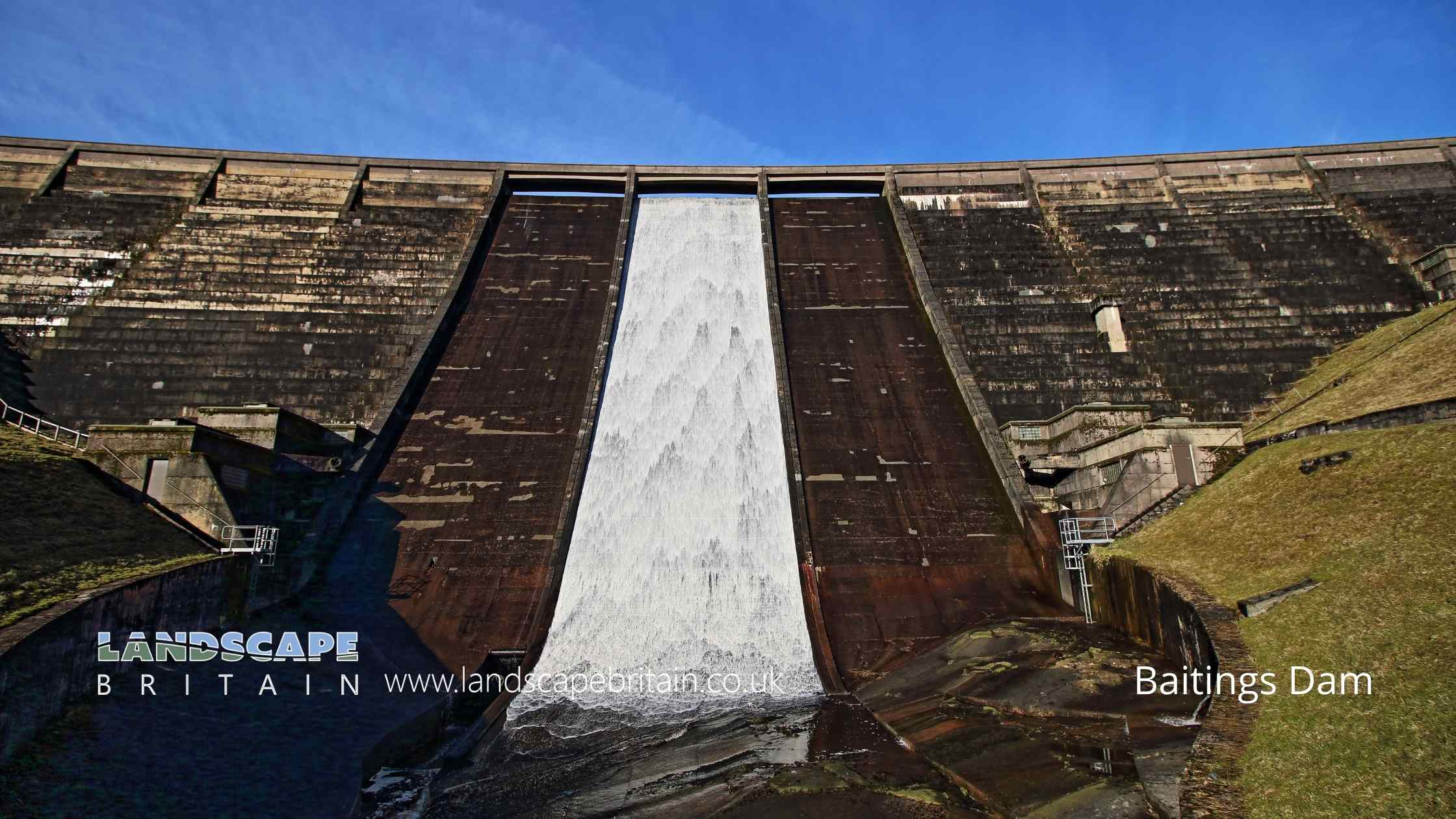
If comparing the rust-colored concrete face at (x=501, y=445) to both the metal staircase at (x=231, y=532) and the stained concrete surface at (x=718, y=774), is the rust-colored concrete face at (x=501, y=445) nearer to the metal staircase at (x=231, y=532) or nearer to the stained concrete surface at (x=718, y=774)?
the metal staircase at (x=231, y=532)

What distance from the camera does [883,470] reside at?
16.2 metres

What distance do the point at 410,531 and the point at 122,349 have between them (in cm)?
884

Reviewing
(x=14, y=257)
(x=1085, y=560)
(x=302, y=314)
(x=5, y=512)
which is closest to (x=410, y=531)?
(x=5, y=512)

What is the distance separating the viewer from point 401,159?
2467 cm

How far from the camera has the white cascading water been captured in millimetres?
11867

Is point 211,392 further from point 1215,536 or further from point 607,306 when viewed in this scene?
point 1215,536

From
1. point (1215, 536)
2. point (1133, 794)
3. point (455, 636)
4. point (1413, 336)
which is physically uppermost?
point (1413, 336)

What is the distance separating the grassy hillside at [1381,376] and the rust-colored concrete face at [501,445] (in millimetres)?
12080

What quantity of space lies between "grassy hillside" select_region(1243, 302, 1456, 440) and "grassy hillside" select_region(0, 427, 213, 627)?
14910mm

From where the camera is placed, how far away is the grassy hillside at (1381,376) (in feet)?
37.9

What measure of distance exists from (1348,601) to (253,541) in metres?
12.6

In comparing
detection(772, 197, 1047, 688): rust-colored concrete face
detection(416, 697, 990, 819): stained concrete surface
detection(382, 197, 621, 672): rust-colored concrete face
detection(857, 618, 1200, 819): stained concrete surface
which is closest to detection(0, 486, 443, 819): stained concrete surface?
detection(416, 697, 990, 819): stained concrete surface

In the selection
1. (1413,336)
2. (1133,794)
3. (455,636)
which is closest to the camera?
(1133,794)

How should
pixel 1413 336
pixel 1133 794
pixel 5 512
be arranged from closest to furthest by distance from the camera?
pixel 1133 794 → pixel 5 512 → pixel 1413 336
